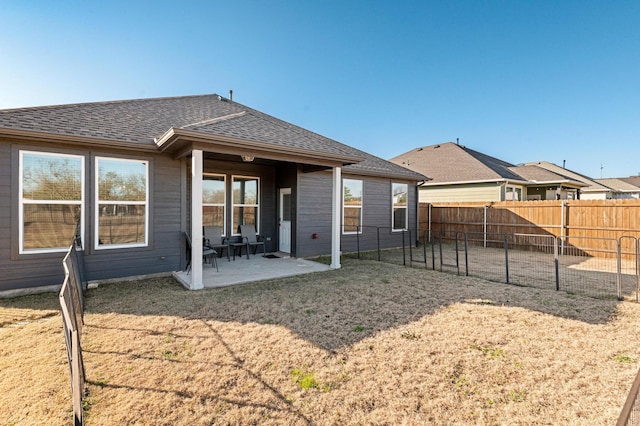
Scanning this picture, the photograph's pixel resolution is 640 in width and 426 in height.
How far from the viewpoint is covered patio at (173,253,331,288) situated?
580 centimetres

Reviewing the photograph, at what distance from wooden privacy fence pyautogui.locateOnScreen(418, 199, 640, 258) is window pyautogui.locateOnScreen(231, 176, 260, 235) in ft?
15.4

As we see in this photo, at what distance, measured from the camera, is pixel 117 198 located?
5.70 meters

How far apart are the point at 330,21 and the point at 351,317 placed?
396 inches

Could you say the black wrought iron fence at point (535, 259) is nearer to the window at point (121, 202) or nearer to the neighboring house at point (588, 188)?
the window at point (121, 202)

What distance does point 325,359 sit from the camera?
2963 millimetres

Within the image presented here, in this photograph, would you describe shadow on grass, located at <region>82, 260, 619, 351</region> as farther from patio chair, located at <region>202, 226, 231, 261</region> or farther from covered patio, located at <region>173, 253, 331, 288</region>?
patio chair, located at <region>202, 226, 231, 261</region>

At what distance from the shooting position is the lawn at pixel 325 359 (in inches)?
86.7

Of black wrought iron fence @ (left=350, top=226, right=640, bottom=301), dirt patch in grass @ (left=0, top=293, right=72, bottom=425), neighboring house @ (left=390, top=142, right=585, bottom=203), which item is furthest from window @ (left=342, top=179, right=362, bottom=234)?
dirt patch in grass @ (left=0, top=293, right=72, bottom=425)

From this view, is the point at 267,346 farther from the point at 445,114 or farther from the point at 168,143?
the point at 445,114

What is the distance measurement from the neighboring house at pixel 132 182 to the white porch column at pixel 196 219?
0.06 feet

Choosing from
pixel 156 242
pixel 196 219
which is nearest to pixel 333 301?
pixel 196 219

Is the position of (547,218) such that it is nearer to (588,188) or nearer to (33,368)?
(33,368)

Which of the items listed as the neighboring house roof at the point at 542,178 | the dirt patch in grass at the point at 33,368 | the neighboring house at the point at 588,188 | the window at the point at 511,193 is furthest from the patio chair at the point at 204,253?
the neighboring house at the point at 588,188

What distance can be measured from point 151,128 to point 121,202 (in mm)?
1736
